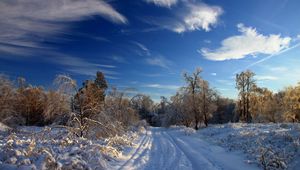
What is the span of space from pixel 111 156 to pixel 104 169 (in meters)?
2.72

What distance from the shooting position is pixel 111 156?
12.7m

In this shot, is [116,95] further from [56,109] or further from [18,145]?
[18,145]

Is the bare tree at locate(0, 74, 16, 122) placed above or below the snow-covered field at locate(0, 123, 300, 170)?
above

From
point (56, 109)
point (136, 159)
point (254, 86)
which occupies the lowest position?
point (136, 159)

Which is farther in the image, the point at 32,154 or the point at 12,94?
the point at 12,94

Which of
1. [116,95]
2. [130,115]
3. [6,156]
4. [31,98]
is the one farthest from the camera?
[31,98]

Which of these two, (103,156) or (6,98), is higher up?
(6,98)

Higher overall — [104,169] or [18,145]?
[18,145]

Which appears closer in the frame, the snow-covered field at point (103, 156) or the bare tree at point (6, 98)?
the snow-covered field at point (103, 156)

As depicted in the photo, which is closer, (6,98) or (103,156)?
(103,156)

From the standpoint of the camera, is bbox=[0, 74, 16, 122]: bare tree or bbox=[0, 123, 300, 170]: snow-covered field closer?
bbox=[0, 123, 300, 170]: snow-covered field

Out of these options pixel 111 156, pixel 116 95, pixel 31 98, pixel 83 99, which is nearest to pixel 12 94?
pixel 31 98

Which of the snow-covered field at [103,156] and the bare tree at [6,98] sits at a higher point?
the bare tree at [6,98]

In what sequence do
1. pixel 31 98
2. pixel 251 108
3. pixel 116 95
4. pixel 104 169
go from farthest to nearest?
1. pixel 251 108
2. pixel 31 98
3. pixel 116 95
4. pixel 104 169
